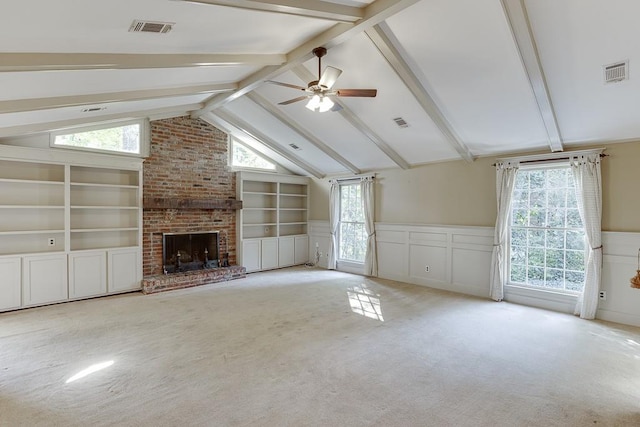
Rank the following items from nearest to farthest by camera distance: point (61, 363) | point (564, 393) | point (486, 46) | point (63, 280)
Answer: point (564, 393) → point (61, 363) → point (486, 46) → point (63, 280)

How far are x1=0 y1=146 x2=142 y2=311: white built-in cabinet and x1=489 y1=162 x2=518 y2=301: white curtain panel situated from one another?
251 inches

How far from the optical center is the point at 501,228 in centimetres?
559

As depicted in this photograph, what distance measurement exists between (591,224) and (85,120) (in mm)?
7679

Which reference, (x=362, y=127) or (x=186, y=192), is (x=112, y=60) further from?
(x=186, y=192)

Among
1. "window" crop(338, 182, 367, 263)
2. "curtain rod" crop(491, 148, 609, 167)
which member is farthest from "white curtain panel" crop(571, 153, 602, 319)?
"window" crop(338, 182, 367, 263)

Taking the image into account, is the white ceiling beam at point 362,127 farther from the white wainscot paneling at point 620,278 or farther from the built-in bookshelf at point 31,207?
the built-in bookshelf at point 31,207

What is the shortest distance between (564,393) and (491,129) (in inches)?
142

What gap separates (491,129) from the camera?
5055mm

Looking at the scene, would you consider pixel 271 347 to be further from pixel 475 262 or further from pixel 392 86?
pixel 475 262

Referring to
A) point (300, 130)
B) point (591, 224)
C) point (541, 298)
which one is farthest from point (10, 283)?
point (591, 224)

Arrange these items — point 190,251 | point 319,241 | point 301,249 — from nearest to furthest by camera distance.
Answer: point 190,251
point 319,241
point 301,249

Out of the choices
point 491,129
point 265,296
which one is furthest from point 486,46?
point 265,296

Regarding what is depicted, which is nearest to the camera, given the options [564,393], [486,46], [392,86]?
[564,393]

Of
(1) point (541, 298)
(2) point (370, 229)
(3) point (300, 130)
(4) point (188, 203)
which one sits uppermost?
(3) point (300, 130)
